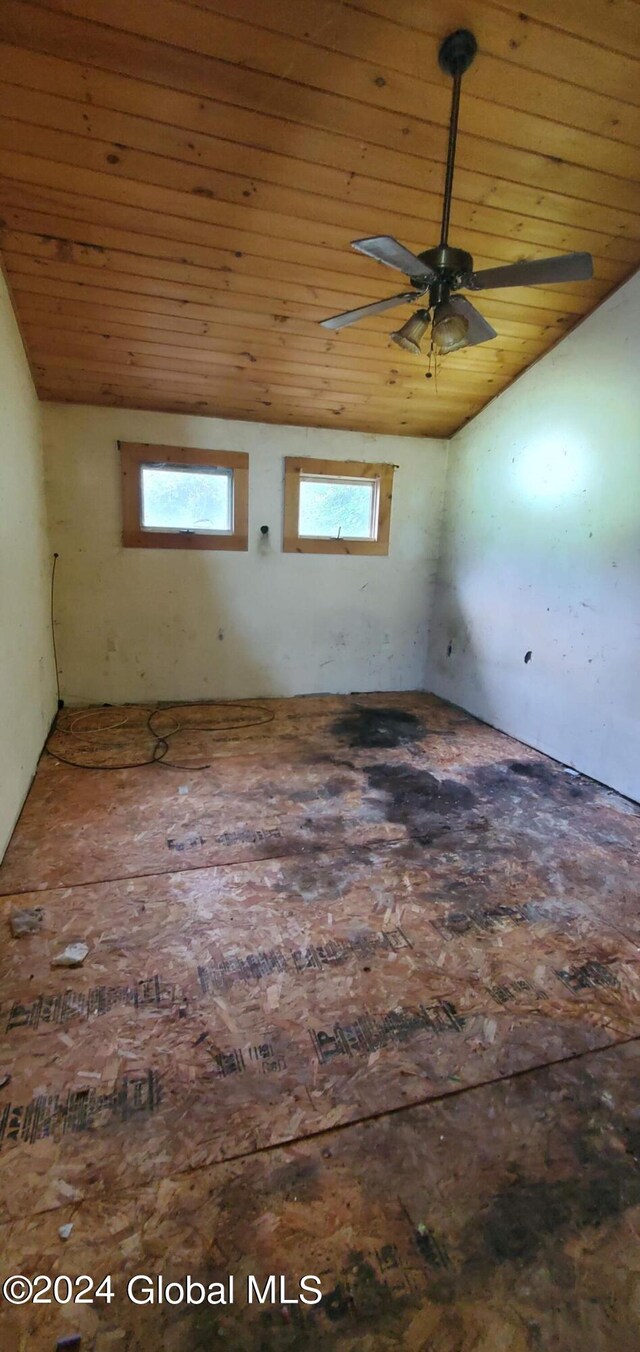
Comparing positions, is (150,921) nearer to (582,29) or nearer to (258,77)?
(258,77)

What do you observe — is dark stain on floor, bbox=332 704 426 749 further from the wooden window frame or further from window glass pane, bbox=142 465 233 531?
window glass pane, bbox=142 465 233 531

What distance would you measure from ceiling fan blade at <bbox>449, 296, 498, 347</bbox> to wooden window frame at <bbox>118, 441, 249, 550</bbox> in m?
2.30

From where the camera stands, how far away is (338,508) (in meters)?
4.61

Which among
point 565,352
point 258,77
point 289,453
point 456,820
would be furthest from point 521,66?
point 456,820

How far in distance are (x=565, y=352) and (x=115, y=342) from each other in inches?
106

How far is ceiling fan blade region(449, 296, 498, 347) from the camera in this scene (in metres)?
2.01

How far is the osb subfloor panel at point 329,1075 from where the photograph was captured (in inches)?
39.3

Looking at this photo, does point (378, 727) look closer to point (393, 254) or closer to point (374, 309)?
point (374, 309)

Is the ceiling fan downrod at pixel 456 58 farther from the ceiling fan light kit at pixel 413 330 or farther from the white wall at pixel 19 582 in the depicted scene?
the white wall at pixel 19 582

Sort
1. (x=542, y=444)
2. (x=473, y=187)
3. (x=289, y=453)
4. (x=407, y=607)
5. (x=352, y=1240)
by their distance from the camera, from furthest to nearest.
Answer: (x=407, y=607) < (x=289, y=453) < (x=542, y=444) < (x=473, y=187) < (x=352, y=1240)

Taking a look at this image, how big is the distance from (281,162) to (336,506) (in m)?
2.50

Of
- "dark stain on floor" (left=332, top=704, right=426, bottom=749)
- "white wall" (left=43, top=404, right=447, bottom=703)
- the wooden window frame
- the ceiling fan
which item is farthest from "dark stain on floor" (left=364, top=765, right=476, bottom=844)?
the wooden window frame

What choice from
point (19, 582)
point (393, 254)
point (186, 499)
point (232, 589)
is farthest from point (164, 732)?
point (393, 254)

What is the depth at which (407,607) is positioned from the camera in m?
4.95
